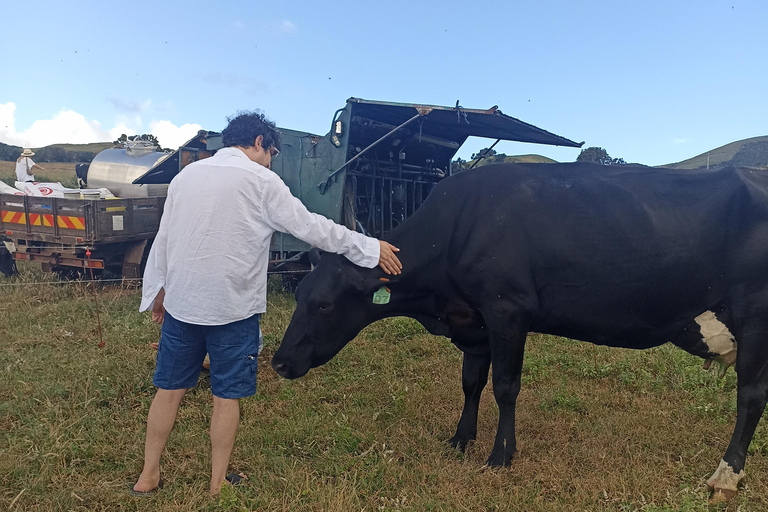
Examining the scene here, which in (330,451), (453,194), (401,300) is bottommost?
(330,451)

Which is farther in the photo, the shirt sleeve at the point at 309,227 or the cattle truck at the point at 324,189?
the cattle truck at the point at 324,189

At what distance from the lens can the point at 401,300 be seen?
3.47 meters

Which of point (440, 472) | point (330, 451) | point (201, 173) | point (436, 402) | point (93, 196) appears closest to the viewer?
point (201, 173)

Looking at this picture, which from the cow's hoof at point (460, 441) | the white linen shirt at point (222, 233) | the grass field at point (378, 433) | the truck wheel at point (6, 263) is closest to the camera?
the white linen shirt at point (222, 233)

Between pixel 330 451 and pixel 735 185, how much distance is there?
2968 millimetres

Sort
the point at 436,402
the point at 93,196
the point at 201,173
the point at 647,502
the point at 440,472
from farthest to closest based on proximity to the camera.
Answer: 1. the point at 93,196
2. the point at 436,402
3. the point at 440,472
4. the point at 647,502
5. the point at 201,173

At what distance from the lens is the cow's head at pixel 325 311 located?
10.7 feet

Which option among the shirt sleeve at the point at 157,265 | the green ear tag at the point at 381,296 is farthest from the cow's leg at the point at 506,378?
the shirt sleeve at the point at 157,265

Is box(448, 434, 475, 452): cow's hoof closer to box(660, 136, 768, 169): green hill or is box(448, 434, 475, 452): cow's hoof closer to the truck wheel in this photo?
the truck wheel

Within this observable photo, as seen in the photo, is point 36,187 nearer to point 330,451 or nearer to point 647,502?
point 330,451

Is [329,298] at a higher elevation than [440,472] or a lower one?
higher

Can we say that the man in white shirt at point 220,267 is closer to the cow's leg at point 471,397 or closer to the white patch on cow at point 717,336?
the cow's leg at point 471,397

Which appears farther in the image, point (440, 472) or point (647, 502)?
point (440, 472)

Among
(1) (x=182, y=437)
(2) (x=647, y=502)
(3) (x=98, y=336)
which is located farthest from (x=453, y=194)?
(3) (x=98, y=336)
